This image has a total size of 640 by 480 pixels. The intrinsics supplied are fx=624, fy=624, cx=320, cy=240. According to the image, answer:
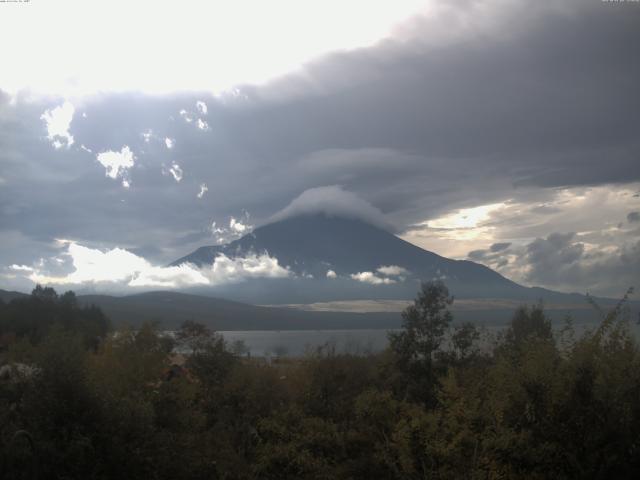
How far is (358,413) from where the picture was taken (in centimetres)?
3216

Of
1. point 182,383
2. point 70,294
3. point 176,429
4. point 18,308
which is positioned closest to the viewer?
point 176,429

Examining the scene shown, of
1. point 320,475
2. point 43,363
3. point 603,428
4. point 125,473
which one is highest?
point 43,363

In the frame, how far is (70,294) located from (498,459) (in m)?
109

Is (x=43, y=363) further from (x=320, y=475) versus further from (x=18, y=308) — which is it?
(x=18, y=308)

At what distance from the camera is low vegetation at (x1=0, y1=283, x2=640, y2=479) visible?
19328 millimetres

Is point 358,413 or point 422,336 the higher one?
point 422,336

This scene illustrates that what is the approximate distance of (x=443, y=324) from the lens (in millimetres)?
39188

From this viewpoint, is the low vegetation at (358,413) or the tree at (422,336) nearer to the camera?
the low vegetation at (358,413)

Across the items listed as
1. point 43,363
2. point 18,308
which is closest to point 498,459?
point 43,363

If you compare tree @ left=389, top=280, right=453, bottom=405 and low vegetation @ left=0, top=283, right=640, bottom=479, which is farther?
tree @ left=389, top=280, right=453, bottom=405

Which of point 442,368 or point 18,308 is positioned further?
point 18,308

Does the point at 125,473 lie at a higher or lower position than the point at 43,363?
lower

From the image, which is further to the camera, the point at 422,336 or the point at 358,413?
the point at 422,336

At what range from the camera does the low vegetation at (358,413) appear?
1933cm
